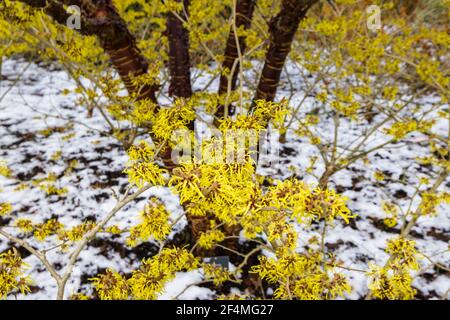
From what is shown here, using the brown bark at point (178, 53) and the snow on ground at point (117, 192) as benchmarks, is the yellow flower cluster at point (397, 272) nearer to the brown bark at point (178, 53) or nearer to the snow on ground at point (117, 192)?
the snow on ground at point (117, 192)

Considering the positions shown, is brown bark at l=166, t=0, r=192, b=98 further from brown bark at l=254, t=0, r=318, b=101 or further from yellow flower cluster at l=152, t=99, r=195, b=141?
yellow flower cluster at l=152, t=99, r=195, b=141

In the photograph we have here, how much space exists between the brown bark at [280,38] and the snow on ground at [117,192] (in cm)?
207

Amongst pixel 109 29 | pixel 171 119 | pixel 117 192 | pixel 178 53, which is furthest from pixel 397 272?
pixel 117 192

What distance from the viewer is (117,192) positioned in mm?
5441

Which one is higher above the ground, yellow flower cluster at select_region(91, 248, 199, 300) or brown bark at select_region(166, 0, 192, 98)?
brown bark at select_region(166, 0, 192, 98)

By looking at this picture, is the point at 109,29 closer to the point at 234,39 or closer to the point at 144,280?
the point at 234,39

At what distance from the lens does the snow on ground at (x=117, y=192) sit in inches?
A: 161

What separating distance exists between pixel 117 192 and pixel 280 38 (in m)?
4.00

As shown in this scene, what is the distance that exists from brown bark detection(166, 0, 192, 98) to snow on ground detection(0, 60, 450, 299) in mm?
1260

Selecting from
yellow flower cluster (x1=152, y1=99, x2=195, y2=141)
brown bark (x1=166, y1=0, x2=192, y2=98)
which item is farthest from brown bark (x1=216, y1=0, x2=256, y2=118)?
yellow flower cluster (x1=152, y1=99, x2=195, y2=141)

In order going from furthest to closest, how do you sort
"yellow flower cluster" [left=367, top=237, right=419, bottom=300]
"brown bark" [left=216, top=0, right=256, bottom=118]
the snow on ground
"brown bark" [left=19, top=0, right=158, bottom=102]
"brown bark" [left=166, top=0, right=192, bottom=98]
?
the snow on ground < "brown bark" [left=216, top=0, right=256, bottom=118] < "brown bark" [left=166, top=0, right=192, bottom=98] < "brown bark" [left=19, top=0, right=158, bottom=102] < "yellow flower cluster" [left=367, top=237, right=419, bottom=300]

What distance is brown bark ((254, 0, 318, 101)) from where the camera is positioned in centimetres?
235
